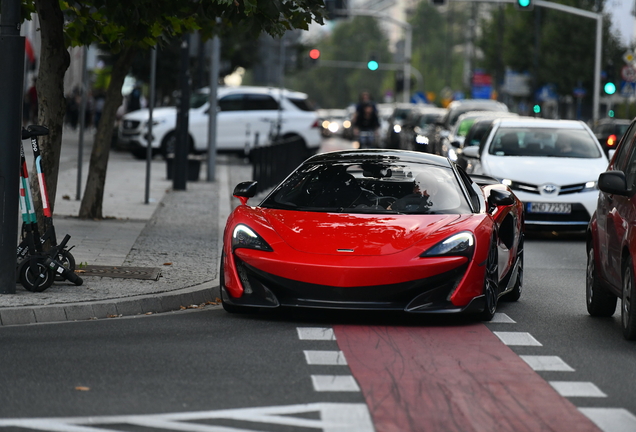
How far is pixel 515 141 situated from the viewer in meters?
17.8

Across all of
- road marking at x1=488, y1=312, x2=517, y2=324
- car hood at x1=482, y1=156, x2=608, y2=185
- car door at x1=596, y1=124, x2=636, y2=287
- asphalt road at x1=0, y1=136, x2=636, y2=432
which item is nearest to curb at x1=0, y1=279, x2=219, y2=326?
asphalt road at x1=0, y1=136, x2=636, y2=432

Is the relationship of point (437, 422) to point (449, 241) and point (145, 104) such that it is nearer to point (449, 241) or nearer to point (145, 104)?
point (449, 241)

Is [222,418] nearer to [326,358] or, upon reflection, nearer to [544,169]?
[326,358]

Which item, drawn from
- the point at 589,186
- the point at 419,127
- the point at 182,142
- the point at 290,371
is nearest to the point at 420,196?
the point at 290,371

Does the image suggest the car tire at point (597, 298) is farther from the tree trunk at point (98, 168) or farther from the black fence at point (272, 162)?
the black fence at point (272, 162)

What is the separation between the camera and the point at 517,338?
8.56 meters

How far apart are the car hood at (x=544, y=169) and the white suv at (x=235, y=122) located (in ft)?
53.5

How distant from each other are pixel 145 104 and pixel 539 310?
4456cm

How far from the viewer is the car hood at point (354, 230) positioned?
8719mm

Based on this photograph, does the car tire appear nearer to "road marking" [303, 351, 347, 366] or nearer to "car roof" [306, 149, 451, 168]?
"car roof" [306, 149, 451, 168]

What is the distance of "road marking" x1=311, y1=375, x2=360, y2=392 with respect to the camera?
666cm

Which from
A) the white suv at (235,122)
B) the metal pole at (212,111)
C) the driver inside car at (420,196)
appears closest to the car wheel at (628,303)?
the driver inside car at (420,196)

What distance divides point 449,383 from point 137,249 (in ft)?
21.3

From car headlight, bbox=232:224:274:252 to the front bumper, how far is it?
0.16m
